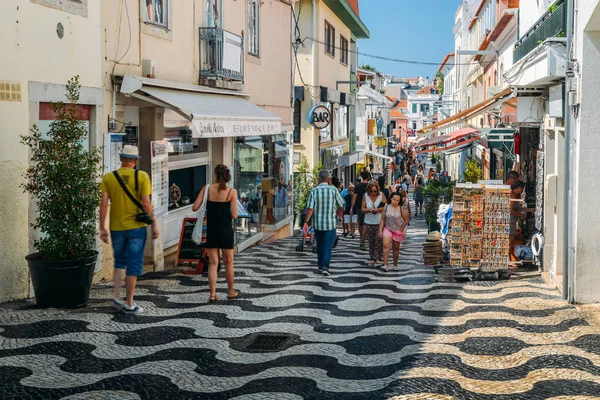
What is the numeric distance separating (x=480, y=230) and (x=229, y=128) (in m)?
4.44

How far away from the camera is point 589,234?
9.76 meters

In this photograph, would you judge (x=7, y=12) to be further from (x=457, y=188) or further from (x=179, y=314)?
(x=457, y=188)

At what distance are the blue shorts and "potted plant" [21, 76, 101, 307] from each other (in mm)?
339

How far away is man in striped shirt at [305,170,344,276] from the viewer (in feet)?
41.4

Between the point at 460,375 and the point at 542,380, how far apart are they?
2.11 ft

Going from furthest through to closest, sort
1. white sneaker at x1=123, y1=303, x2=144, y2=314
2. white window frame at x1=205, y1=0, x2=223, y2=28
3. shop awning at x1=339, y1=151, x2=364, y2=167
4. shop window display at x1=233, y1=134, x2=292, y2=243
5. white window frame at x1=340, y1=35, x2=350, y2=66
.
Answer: white window frame at x1=340, y1=35, x2=350, y2=66
shop awning at x1=339, y1=151, x2=364, y2=167
shop window display at x1=233, y1=134, x2=292, y2=243
white window frame at x1=205, y1=0, x2=223, y2=28
white sneaker at x1=123, y1=303, x2=144, y2=314

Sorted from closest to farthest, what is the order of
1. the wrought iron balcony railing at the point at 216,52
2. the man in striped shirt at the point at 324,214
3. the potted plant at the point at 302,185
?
1. the man in striped shirt at the point at 324,214
2. the wrought iron balcony railing at the point at 216,52
3. the potted plant at the point at 302,185

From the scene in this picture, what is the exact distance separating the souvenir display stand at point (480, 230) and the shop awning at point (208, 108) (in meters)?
3.90

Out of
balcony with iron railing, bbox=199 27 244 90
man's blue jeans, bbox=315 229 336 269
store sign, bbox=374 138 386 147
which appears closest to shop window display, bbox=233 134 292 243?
balcony with iron railing, bbox=199 27 244 90

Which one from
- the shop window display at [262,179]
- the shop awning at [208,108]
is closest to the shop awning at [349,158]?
the shop window display at [262,179]

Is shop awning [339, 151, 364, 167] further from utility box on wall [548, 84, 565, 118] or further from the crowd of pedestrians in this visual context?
utility box on wall [548, 84, 565, 118]

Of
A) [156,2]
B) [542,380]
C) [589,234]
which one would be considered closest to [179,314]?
[542,380]

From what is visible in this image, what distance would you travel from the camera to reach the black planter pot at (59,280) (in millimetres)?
8570

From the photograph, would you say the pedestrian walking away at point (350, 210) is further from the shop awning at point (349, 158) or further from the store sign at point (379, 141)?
the store sign at point (379, 141)
